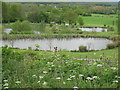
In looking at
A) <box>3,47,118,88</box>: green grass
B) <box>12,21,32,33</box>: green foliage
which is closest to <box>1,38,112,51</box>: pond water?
<box>12,21,32,33</box>: green foliage

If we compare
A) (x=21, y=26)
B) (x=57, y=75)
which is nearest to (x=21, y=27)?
(x=21, y=26)

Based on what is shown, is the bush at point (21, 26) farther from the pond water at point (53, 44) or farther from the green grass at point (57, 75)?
the green grass at point (57, 75)

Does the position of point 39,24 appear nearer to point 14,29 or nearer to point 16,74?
point 14,29

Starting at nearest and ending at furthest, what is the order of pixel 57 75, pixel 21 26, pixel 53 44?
pixel 57 75 → pixel 53 44 → pixel 21 26

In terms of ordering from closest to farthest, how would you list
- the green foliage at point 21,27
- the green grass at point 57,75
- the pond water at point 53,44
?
the green grass at point 57,75, the pond water at point 53,44, the green foliage at point 21,27

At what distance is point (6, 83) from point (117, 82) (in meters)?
0.98

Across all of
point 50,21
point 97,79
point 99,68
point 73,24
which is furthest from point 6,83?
point 73,24

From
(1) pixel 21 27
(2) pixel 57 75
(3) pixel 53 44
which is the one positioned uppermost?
(2) pixel 57 75

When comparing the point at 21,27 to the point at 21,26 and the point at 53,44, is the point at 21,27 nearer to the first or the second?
the point at 21,26

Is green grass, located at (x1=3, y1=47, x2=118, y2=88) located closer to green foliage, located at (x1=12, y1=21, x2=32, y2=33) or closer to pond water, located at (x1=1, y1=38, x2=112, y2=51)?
pond water, located at (x1=1, y1=38, x2=112, y2=51)

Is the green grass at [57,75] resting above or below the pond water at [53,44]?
above

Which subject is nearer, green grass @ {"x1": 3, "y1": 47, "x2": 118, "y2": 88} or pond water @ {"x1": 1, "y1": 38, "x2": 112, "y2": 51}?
green grass @ {"x1": 3, "y1": 47, "x2": 118, "y2": 88}

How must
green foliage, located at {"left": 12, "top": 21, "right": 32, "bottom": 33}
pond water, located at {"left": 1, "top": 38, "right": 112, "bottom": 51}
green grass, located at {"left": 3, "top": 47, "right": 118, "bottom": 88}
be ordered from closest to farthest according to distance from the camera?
green grass, located at {"left": 3, "top": 47, "right": 118, "bottom": 88}, pond water, located at {"left": 1, "top": 38, "right": 112, "bottom": 51}, green foliage, located at {"left": 12, "top": 21, "right": 32, "bottom": 33}

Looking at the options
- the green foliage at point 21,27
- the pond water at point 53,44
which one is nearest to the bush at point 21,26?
the green foliage at point 21,27
